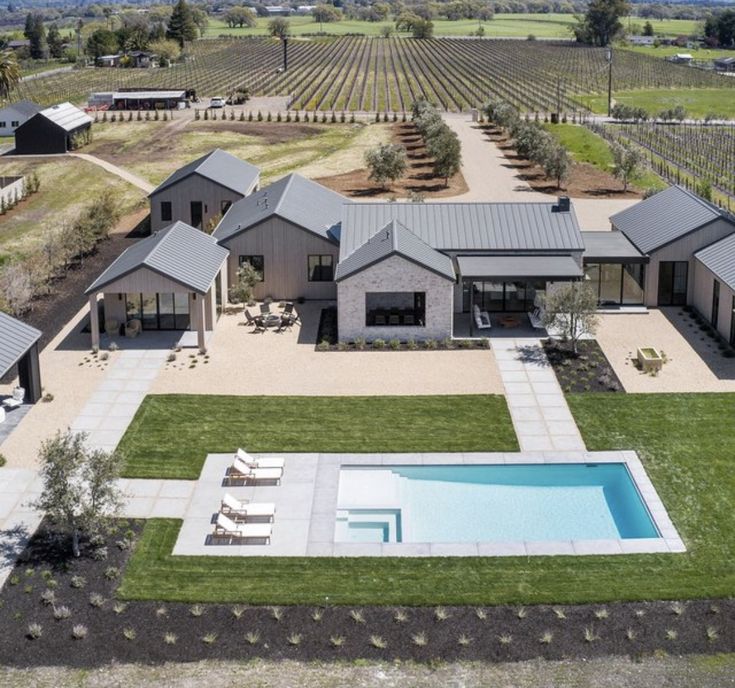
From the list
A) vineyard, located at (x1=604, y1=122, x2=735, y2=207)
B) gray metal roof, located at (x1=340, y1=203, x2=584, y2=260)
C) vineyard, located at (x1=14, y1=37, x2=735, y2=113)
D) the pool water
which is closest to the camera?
the pool water

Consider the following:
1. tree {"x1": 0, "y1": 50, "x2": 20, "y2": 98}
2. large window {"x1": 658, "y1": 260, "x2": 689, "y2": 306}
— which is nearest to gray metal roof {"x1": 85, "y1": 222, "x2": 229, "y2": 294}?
large window {"x1": 658, "y1": 260, "x2": 689, "y2": 306}

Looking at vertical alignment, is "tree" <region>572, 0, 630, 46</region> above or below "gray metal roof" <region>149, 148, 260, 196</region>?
above

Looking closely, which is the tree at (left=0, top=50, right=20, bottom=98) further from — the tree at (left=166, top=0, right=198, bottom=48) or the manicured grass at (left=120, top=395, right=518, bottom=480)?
the tree at (left=166, top=0, right=198, bottom=48)

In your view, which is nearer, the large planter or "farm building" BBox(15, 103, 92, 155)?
the large planter

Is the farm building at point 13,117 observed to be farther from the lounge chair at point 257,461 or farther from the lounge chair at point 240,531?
the lounge chair at point 240,531

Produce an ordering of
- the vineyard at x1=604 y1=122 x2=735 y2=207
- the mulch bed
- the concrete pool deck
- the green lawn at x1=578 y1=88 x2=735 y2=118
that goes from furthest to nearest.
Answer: the green lawn at x1=578 y1=88 x2=735 y2=118, the vineyard at x1=604 y1=122 x2=735 y2=207, the mulch bed, the concrete pool deck

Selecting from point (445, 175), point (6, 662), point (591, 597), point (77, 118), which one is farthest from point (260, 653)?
point (77, 118)

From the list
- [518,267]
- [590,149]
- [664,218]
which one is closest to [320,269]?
[518,267]
